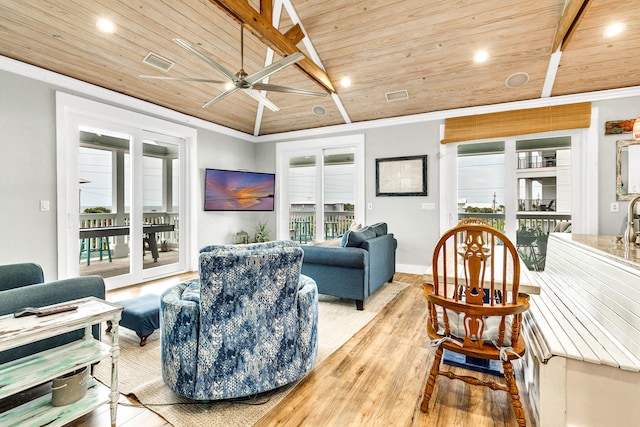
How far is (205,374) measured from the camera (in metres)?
1.60

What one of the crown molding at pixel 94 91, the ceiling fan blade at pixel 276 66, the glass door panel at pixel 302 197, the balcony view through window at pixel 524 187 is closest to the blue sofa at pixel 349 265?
the ceiling fan blade at pixel 276 66

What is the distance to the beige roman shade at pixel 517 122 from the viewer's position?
396 cm

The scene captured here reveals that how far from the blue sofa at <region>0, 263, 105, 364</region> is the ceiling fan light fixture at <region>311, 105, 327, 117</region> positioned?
13.6 ft

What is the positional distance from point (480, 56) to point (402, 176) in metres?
2.00

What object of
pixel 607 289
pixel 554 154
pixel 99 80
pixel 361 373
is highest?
pixel 99 80

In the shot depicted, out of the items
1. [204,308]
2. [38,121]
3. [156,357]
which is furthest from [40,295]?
[38,121]

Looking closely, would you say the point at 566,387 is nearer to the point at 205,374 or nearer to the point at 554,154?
the point at 205,374

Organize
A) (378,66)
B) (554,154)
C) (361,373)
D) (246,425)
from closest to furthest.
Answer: (246,425) → (361,373) → (378,66) → (554,154)

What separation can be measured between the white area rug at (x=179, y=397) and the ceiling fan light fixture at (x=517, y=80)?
3.47 metres

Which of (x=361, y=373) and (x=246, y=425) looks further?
(x=361, y=373)

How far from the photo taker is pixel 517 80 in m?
3.90

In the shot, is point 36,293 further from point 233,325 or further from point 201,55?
point 201,55

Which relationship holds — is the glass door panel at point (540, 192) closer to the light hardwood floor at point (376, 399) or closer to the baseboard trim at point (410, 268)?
the baseboard trim at point (410, 268)

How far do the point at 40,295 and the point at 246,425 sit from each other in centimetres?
125
